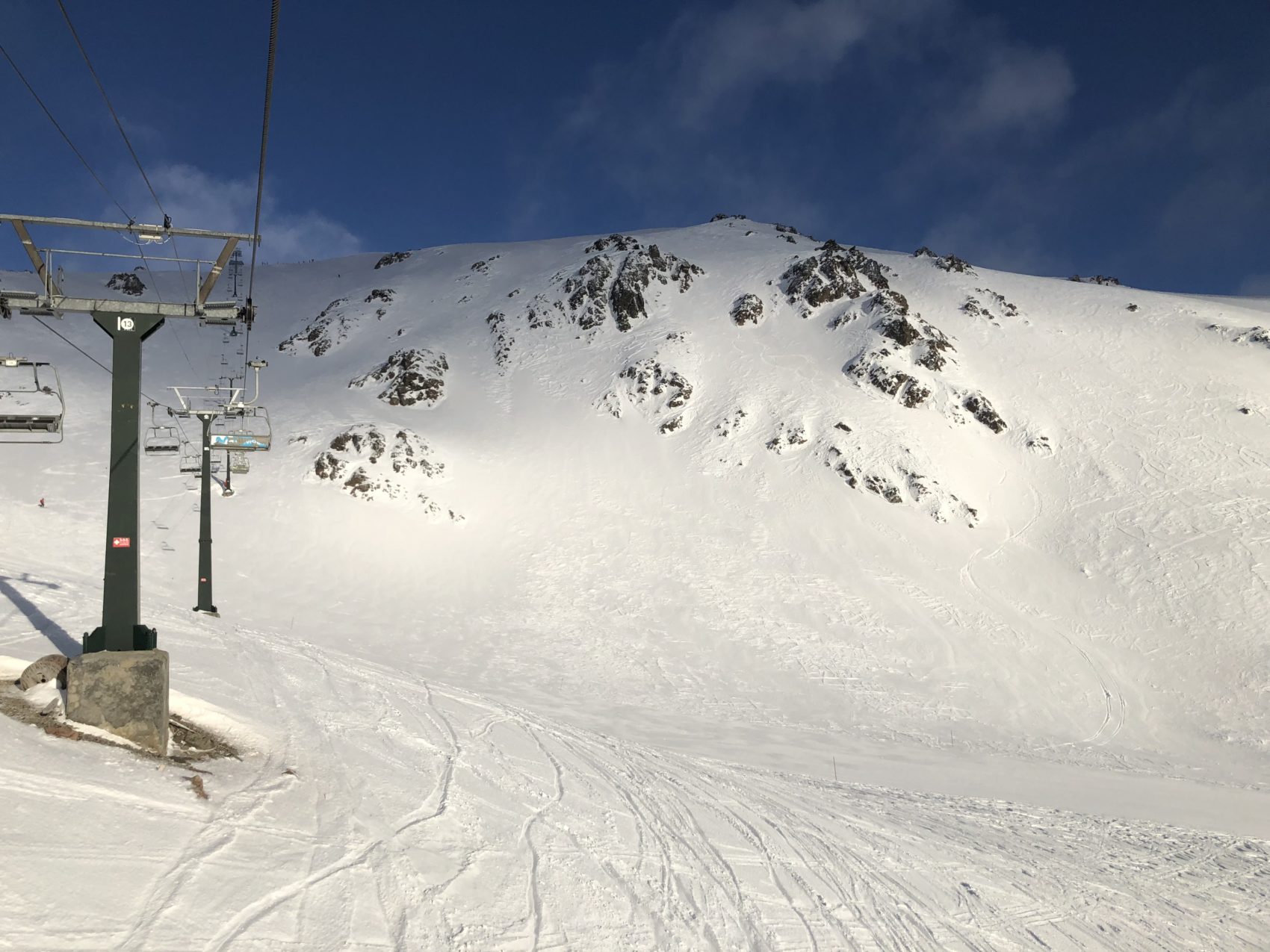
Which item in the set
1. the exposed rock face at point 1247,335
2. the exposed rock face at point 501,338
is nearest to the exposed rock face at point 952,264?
the exposed rock face at point 1247,335

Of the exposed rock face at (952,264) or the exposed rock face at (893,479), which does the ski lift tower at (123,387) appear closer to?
the exposed rock face at (893,479)

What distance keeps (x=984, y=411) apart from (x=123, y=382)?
171 feet

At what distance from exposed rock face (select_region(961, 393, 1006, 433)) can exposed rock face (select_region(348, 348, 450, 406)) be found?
40.3 meters

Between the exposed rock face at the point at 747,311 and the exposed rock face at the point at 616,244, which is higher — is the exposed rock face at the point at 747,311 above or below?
below

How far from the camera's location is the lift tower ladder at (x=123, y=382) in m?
8.21

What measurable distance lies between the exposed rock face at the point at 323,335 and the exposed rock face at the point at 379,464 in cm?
2421

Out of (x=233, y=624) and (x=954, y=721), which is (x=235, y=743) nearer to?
(x=233, y=624)

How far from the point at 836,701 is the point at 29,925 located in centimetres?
2274

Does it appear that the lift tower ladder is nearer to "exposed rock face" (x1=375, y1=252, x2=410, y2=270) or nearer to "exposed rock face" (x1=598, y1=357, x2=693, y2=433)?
"exposed rock face" (x1=598, y1=357, x2=693, y2=433)

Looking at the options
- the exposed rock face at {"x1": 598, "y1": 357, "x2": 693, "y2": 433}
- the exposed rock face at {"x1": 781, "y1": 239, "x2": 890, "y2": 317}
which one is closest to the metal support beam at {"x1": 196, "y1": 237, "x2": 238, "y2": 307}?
the exposed rock face at {"x1": 598, "y1": 357, "x2": 693, "y2": 433}

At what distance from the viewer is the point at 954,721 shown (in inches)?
896

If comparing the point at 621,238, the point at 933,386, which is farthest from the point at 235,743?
the point at 621,238

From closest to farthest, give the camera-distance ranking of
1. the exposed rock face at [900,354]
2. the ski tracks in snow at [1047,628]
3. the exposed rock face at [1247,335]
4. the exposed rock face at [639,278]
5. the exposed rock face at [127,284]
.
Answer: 1. the ski tracks in snow at [1047,628]
2. the exposed rock face at [900,354]
3. the exposed rock face at [1247,335]
4. the exposed rock face at [639,278]
5. the exposed rock face at [127,284]

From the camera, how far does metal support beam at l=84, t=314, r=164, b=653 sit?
8156 millimetres
